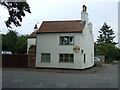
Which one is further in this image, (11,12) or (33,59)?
(33,59)

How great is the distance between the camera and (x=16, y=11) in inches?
961

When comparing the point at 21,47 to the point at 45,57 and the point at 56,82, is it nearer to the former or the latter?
the point at 45,57

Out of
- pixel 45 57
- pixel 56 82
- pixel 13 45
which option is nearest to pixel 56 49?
pixel 45 57

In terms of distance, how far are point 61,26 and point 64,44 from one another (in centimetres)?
313

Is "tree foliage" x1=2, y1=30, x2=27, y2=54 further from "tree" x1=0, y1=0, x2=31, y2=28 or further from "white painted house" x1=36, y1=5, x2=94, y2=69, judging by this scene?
"tree" x1=0, y1=0, x2=31, y2=28

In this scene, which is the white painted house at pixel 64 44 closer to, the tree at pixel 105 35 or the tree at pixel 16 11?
the tree at pixel 16 11

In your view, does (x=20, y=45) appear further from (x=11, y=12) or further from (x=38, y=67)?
(x=11, y=12)

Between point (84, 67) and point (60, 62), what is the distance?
3596 millimetres

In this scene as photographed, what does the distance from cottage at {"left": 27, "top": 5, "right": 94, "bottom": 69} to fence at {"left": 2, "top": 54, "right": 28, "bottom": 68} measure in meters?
3.08

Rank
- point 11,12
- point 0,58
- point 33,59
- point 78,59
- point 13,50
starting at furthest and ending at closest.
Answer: point 13,50
point 0,58
point 33,59
point 78,59
point 11,12

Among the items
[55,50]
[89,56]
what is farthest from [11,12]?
[89,56]

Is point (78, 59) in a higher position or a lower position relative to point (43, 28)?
lower

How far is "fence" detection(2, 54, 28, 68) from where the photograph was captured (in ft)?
137

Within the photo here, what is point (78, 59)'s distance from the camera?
37031 millimetres
